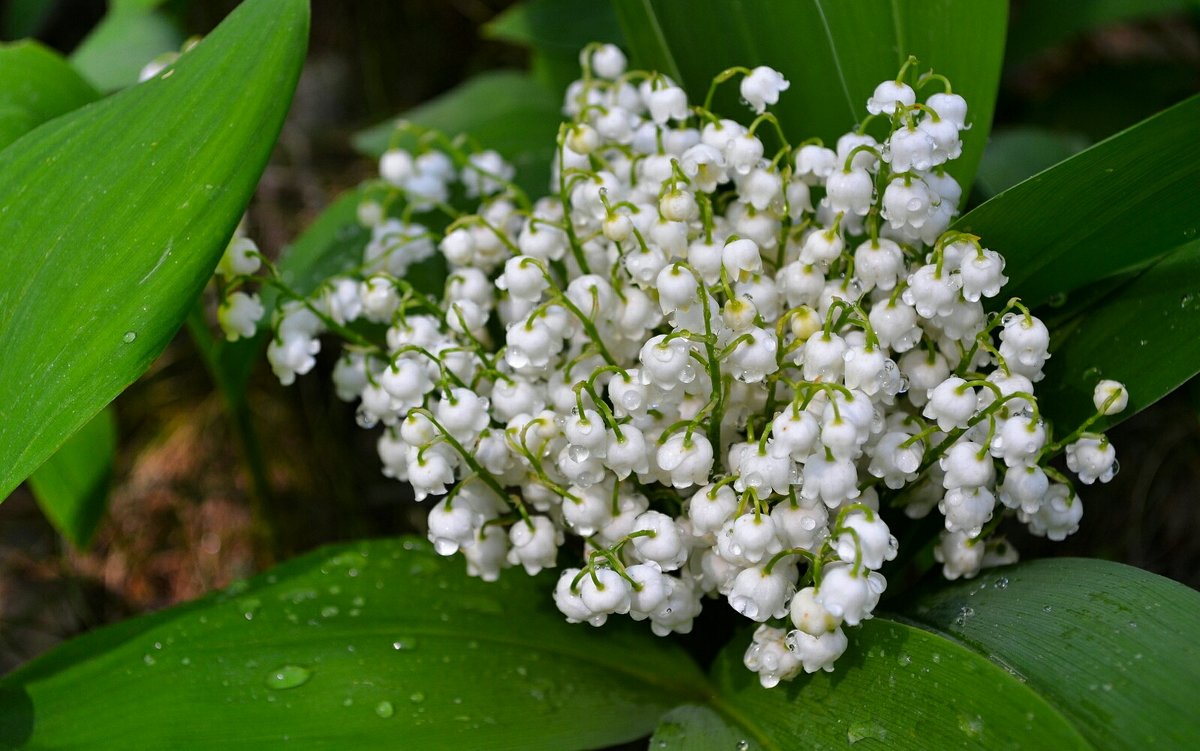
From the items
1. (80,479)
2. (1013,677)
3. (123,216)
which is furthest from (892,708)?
(80,479)

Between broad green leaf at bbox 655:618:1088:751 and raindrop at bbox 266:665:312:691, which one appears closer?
broad green leaf at bbox 655:618:1088:751

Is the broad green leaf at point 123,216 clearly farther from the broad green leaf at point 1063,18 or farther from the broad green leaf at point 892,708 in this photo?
the broad green leaf at point 1063,18

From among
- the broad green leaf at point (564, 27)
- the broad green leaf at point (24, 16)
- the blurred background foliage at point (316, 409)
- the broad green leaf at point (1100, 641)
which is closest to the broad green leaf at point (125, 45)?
the blurred background foliage at point (316, 409)

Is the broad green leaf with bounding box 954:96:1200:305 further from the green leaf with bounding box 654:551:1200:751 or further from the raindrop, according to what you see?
the raindrop

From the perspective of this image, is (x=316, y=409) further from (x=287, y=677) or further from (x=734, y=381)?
(x=734, y=381)

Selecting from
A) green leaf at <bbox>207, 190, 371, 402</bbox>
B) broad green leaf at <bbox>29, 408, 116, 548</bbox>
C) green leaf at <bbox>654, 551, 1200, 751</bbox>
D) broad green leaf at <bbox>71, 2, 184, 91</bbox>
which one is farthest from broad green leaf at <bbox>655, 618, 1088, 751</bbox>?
broad green leaf at <bbox>71, 2, 184, 91</bbox>

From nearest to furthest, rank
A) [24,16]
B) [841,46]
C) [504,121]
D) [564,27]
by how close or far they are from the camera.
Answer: [841,46]
[504,121]
[564,27]
[24,16]

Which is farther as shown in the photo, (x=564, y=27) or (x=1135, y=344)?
(x=564, y=27)
